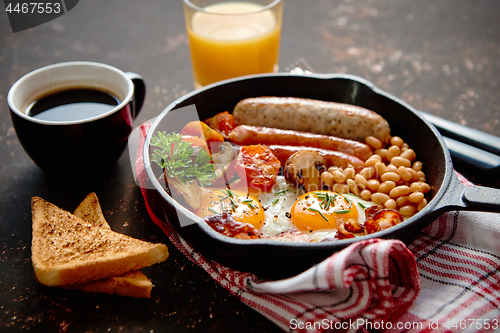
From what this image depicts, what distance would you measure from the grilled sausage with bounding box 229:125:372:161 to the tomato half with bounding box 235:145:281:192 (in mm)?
95

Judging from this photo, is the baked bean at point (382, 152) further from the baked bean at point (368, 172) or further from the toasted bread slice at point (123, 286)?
the toasted bread slice at point (123, 286)

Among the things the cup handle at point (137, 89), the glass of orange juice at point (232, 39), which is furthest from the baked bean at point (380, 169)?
the cup handle at point (137, 89)

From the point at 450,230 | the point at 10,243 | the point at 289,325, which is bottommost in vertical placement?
the point at 10,243

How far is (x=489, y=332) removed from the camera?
1355 mm

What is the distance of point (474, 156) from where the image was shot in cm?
195

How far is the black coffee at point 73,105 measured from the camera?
6.31 ft

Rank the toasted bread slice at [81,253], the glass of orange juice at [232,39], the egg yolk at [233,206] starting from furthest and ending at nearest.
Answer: the glass of orange juice at [232,39] < the egg yolk at [233,206] < the toasted bread slice at [81,253]

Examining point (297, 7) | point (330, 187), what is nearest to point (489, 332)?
point (330, 187)

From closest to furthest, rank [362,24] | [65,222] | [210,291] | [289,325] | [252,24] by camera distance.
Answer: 1. [289,325]
2. [210,291]
3. [65,222]
4. [252,24]
5. [362,24]

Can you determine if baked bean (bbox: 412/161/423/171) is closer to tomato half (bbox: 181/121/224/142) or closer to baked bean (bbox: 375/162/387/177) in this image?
baked bean (bbox: 375/162/387/177)

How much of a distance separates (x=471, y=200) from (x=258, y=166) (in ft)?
2.96

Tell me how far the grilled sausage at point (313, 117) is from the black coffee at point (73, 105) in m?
0.69

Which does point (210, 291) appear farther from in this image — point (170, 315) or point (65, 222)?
point (65, 222)

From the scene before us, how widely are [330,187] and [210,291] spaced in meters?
0.79
